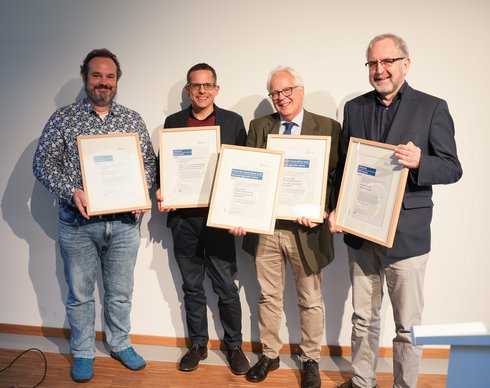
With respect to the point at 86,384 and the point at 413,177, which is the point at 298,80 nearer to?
the point at 413,177

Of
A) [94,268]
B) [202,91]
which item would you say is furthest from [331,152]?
[94,268]

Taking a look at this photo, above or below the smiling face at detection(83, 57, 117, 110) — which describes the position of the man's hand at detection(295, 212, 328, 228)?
below

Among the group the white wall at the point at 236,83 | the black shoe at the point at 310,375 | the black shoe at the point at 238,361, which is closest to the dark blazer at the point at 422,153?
the white wall at the point at 236,83

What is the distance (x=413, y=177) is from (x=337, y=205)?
382 mm

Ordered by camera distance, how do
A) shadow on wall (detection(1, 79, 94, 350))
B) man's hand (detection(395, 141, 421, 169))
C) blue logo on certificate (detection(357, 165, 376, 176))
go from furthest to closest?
1. shadow on wall (detection(1, 79, 94, 350))
2. blue logo on certificate (detection(357, 165, 376, 176))
3. man's hand (detection(395, 141, 421, 169))

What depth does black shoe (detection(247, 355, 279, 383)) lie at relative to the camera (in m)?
2.50

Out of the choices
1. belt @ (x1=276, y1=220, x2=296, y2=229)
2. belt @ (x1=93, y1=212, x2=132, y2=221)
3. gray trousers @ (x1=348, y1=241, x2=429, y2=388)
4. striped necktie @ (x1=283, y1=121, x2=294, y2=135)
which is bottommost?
gray trousers @ (x1=348, y1=241, x2=429, y2=388)

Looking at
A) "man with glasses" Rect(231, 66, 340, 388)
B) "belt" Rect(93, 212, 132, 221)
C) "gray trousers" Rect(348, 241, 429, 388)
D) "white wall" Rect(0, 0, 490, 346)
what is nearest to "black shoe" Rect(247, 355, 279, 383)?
"man with glasses" Rect(231, 66, 340, 388)

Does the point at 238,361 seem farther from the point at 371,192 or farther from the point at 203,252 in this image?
the point at 371,192

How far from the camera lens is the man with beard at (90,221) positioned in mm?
2291

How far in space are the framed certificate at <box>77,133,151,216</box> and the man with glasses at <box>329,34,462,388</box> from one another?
1072 millimetres

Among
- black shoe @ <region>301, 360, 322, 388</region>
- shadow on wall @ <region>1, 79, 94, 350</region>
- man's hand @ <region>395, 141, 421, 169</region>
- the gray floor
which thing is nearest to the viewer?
man's hand @ <region>395, 141, 421, 169</region>

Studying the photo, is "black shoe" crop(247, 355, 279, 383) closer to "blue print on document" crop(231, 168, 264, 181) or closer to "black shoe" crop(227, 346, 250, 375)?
"black shoe" crop(227, 346, 250, 375)

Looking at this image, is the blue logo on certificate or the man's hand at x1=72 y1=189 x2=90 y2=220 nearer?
the blue logo on certificate
